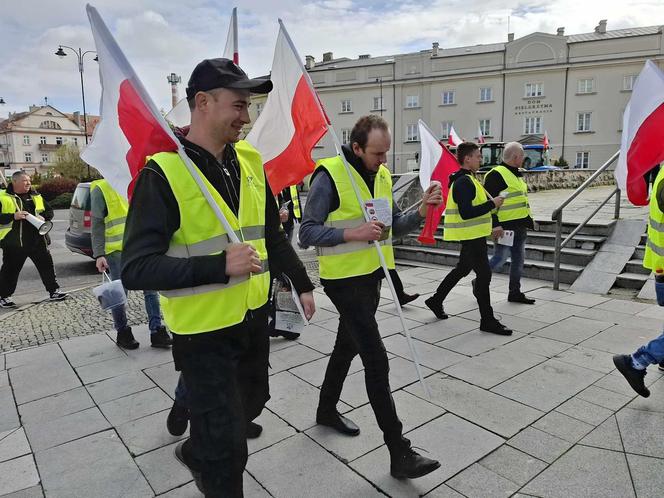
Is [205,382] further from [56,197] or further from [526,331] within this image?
[56,197]

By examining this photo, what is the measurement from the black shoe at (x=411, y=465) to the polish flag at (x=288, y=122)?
199 cm

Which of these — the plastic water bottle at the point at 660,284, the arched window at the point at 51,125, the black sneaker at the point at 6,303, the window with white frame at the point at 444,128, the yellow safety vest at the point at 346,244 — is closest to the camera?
the yellow safety vest at the point at 346,244

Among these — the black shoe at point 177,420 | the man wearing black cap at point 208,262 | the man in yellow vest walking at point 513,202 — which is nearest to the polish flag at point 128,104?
the man wearing black cap at point 208,262

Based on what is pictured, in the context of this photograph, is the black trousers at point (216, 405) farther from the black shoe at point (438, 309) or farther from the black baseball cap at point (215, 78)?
the black shoe at point (438, 309)

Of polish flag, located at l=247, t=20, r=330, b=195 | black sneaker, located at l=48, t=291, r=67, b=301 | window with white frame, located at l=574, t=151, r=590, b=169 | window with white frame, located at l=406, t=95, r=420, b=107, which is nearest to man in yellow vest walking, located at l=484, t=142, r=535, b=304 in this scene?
polish flag, located at l=247, t=20, r=330, b=195

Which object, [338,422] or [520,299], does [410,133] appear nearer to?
[520,299]

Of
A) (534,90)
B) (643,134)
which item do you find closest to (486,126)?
(534,90)

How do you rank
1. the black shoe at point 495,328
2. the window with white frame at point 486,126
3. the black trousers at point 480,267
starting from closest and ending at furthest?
the black shoe at point 495,328 → the black trousers at point 480,267 → the window with white frame at point 486,126

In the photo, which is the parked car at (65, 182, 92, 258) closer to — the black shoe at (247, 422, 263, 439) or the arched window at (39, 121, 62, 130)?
the black shoe at (247, 422, 263, 439)

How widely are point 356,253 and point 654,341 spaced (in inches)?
90.3

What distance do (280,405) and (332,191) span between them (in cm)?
171

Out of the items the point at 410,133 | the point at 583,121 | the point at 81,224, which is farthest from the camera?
the point at 410,133

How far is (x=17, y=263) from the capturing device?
735cm

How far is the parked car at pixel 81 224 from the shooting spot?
9844mm
